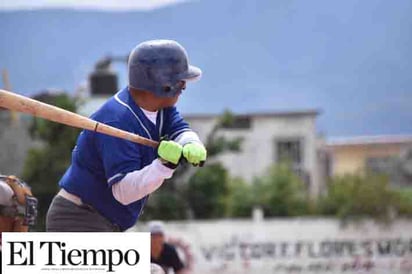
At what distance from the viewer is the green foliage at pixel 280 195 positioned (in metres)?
16.7

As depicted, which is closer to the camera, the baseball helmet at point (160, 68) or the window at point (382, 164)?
the baseball helmet at point (160, 68)

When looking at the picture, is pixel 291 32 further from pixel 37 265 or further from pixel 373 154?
pixel 37 265

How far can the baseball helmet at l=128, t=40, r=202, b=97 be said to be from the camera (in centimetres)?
356

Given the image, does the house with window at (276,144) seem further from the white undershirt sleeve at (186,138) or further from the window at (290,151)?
the white undershirt sleeve at (186,138)

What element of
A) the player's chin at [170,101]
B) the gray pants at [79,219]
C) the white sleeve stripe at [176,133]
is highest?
the player's chin at [170,101]

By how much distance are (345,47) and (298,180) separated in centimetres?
231

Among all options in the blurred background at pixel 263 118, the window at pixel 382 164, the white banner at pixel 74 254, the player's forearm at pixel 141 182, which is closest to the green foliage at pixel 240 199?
the blurred background at pixel 263 118

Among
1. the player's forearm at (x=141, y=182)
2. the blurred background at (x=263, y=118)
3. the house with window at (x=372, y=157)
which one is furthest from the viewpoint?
the house with window at (x=372, y=157)

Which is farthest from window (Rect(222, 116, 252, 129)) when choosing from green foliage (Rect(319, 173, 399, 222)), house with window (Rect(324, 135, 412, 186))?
green foliage (Rect(319, 173, 399, 222))

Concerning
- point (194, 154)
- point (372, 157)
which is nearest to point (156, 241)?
point (194, 154)

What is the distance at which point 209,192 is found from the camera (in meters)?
16.5

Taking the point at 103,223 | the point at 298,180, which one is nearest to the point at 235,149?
the point at 298,180

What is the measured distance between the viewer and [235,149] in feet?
55.8

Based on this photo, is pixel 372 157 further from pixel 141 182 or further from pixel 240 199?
pixel 141 182
